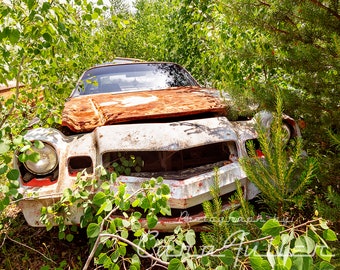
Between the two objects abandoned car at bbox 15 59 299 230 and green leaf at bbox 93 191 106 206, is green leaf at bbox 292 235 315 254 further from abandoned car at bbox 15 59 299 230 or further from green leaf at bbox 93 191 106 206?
abandoned car at bbox 15 59 299 230

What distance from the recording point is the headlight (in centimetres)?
207

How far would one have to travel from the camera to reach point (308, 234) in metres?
0.91

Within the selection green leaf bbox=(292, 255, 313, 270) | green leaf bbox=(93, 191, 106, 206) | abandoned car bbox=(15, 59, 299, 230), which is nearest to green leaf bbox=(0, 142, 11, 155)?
green leaf bbox=(93, 191, 106, 206)

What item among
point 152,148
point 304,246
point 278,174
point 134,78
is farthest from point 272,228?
point 134,78

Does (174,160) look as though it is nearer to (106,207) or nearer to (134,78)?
(106,207)

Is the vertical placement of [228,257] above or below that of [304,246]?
below

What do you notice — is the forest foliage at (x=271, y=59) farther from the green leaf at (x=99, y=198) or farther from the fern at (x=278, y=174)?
the green leaf at (x=99, y=198)

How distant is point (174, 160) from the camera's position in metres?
2.36

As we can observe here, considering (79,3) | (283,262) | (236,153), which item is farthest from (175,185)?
(79,3)

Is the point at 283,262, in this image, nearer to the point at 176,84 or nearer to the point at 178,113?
the point at 178,113

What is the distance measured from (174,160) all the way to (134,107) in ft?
1.92

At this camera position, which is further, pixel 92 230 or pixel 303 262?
pixel 92 230

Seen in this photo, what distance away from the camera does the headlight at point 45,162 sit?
207 centimetres

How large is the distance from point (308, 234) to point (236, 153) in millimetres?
1354
